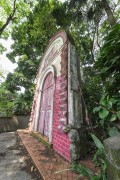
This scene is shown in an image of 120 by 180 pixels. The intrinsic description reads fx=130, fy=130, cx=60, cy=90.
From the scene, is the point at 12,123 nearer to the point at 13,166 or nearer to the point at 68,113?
the point at 13,166

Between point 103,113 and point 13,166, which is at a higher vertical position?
point 103,113

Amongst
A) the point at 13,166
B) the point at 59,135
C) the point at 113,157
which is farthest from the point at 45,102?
the point at 113,157

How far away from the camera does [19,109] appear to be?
11.9m

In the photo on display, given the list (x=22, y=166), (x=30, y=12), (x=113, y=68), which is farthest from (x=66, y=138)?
(x=30, y=12)

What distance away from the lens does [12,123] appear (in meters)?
10.7

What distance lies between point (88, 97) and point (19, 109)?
30.5 ft

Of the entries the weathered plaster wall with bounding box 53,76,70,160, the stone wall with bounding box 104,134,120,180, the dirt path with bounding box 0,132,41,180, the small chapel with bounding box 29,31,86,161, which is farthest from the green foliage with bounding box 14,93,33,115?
the stone wall with bounding box 104,134,120,180

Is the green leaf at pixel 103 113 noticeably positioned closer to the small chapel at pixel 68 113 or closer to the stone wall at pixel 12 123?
the small chapel at pixel 68 113

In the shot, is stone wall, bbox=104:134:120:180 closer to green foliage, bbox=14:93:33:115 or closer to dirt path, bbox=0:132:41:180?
dirt path, bbox=0:132:41:180

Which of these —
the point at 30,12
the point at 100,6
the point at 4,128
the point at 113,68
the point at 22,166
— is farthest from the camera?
the point at 30,12

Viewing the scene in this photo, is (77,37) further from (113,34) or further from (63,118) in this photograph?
(113,34)

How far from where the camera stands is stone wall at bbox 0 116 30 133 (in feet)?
33.0

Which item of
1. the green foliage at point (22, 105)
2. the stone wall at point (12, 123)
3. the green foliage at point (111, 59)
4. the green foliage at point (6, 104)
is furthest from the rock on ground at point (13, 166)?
the green foliage at point (6, 104)

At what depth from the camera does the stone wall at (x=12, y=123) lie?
33.0 feet
